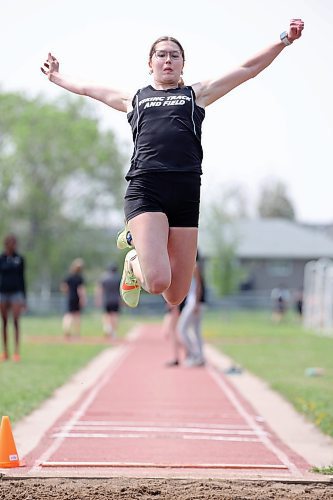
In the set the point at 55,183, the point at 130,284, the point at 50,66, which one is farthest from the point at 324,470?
the point at 55,183

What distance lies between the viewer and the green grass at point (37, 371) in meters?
11.8

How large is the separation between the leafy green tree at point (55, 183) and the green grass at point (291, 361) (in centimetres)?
2729

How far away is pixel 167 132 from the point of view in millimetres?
7078

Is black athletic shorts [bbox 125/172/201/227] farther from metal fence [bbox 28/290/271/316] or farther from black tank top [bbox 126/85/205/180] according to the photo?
metal fence [bbox 28/290/271/316]

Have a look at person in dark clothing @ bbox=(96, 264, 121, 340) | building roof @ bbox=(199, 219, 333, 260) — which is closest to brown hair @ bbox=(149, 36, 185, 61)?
person in dark clothing @ bbox=(96, 264, 121, 340)

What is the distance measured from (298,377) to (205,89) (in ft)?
35.0

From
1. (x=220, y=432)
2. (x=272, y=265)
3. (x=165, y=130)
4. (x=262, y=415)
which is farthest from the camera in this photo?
(x=272, y=265)

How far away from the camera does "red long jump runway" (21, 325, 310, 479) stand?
741 centimetres

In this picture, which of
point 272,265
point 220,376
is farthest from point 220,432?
point 272,265

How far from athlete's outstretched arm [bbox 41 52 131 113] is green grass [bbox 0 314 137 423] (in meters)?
4.01

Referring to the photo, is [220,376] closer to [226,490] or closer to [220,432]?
[220,432]

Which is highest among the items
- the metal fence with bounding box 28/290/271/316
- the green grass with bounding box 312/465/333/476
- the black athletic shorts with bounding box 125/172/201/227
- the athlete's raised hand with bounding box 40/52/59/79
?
the athlete's raised hand with bounding box 40/52/59/79

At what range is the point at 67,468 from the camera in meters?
7.32

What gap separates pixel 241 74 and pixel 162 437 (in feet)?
12.2
